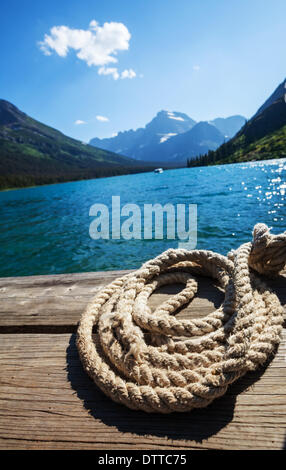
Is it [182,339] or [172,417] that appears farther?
[182,339]

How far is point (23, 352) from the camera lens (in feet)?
5.23

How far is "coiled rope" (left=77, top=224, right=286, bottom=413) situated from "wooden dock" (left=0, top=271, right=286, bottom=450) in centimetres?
7

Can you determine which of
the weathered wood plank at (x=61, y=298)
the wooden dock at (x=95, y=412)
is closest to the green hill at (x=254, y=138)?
the weathered wood plank at (x=61, y=298)

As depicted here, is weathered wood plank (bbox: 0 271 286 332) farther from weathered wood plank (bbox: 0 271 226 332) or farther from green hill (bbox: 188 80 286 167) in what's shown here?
green hill (bbox: 188 80 286 167)

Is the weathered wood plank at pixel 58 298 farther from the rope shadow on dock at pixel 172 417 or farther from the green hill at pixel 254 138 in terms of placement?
the green hill at pixel 254 138

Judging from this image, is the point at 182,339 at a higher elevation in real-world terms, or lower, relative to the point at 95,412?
higher

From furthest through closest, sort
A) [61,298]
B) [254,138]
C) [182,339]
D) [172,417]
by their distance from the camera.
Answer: [254,138] → [61,298] → [182,339] → [172,417]

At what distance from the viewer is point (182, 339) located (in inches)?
60.3

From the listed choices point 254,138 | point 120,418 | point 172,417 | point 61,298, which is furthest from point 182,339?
point 254,138

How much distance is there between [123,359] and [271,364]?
2.63 ft

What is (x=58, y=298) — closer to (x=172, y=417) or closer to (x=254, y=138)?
(x=172, y=417)

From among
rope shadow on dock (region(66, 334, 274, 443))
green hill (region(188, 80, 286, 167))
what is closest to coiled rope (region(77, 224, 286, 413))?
rope shadow on dock (region(66, 334, 274, 443))

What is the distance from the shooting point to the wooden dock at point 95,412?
1021 mm

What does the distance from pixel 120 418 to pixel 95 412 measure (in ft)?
0.43
